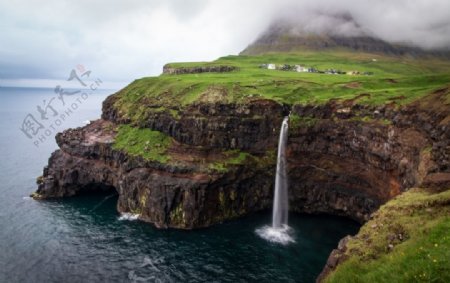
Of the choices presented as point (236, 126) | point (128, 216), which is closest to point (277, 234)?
point (236, 126)

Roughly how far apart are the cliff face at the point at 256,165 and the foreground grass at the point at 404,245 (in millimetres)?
27857

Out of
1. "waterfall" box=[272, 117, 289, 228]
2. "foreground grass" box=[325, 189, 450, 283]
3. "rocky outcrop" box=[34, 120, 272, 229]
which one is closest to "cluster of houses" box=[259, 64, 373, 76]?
"waterfall" box=[272, 117, 289, 228]

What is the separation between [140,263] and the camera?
188 feet

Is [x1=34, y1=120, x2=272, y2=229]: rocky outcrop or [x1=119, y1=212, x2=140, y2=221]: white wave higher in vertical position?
[x1=34, y1=120, x2=272, y2=229]: rocky outcrop

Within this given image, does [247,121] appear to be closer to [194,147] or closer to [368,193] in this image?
[194,147]

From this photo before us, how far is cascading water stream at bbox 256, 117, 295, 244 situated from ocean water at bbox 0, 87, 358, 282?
200 cm

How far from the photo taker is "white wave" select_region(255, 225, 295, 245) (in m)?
64.7

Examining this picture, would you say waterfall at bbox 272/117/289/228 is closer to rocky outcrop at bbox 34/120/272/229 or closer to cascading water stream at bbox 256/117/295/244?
cascading water stream at bbox 256/117/295/244

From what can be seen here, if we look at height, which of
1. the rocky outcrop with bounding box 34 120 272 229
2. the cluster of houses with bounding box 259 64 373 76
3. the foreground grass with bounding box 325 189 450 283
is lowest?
the rocky outcrop with bounding box 34 120 272 229

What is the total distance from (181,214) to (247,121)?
23876mm

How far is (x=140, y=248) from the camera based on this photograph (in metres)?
62.4

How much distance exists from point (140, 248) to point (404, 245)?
146ft

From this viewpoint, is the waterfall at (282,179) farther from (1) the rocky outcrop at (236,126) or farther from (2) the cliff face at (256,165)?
(1) the rocky outcrop at (236,126)

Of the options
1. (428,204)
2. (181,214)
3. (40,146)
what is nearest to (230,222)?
(181,214)
